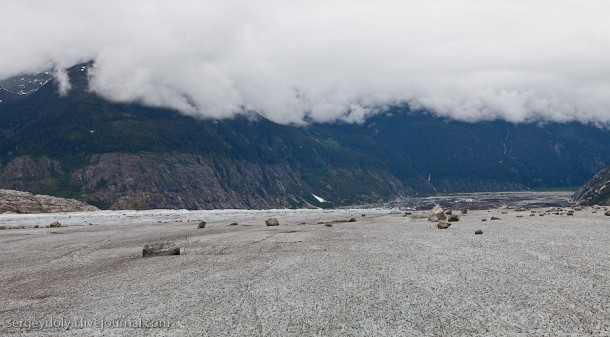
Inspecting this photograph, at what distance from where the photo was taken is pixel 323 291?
16.1 metres

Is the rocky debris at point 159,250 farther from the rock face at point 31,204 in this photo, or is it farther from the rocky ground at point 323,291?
the rock face at point 31,204

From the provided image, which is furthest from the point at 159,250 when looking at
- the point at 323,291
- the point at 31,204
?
the point at 31,204

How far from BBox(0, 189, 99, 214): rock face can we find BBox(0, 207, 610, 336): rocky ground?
470 ft

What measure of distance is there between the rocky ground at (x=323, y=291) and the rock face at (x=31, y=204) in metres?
143

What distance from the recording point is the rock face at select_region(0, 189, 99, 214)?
141 meters

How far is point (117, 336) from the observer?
12328 mm

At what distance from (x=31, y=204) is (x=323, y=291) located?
565 feet

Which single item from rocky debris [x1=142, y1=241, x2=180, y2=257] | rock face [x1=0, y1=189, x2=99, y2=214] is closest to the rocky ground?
rocky debris [x1=142, y1=241, x2=180, y2=257]

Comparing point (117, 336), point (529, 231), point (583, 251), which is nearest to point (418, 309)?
point (117, 336)

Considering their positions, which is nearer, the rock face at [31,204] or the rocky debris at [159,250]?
the rocky debris at [159,250]

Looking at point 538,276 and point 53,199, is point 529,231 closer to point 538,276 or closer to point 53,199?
point 538,276

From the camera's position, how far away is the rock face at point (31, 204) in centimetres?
14134

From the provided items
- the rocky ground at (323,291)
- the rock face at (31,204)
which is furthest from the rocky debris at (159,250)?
the rock face at (31,204)

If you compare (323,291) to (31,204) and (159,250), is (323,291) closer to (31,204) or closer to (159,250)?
(159,250)
